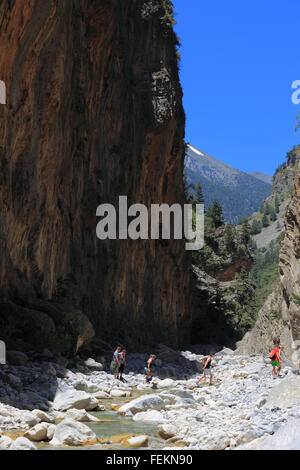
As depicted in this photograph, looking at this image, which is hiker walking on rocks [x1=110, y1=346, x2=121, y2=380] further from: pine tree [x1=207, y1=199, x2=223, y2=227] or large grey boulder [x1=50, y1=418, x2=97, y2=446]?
pine tree [x1=207, y1=199, x2=223, y2=227]

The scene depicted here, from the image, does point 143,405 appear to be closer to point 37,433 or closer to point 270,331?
point 37,433

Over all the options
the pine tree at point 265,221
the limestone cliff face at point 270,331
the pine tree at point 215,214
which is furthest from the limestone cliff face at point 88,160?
the pine tree at point 265,221

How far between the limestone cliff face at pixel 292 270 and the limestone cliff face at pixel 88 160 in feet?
26.0

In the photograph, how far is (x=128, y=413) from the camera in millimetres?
12320

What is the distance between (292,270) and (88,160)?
1167cm

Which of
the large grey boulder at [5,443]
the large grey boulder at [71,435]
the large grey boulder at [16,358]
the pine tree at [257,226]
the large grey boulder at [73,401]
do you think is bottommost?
Result: the large grey boulder at [73,401]

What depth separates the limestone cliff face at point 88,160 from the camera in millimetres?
18547

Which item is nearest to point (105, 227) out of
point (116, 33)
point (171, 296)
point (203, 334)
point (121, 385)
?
point (116, 33)

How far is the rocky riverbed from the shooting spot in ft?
27.8

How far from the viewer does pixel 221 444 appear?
321 inches

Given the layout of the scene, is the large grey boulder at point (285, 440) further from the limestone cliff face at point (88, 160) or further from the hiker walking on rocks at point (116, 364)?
the hiker walking on rocks at point (116, 364)

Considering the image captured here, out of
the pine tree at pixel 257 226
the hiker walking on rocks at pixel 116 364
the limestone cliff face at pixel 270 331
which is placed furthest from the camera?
the pine tree at pixel 257 226

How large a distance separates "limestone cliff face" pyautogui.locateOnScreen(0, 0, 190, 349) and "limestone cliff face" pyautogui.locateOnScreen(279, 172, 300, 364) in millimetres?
7930
